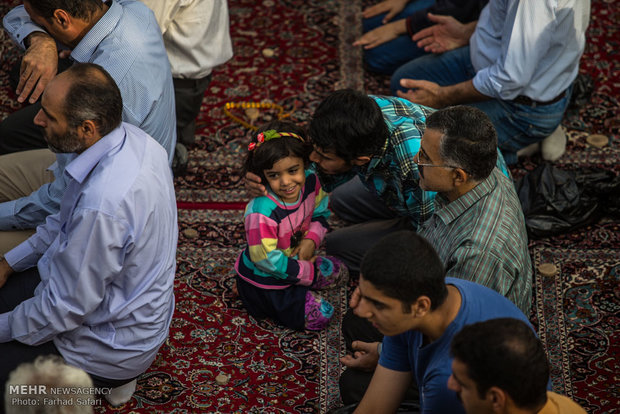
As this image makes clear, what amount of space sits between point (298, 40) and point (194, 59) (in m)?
1.37

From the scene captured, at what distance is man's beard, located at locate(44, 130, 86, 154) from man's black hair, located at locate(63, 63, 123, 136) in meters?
0.05

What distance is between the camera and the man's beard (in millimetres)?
2678

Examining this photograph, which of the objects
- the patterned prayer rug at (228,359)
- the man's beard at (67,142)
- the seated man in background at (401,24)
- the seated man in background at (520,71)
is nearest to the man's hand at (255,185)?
the patterned prayer rug at (228,359)

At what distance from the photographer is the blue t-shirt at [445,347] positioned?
219 cm

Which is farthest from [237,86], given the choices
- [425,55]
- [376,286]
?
[376,286]

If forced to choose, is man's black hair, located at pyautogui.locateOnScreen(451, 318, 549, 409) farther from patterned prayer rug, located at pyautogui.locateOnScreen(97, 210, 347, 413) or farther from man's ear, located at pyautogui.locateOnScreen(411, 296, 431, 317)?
patterned prayer rug, located at pyautogui.locateOnScreen(97, 210, 347, 413)

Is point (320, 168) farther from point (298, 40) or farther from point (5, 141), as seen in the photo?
point (298, 40)

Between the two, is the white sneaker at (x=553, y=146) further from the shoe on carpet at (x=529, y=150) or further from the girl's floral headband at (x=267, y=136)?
the girl's floral headband at (x=267, y=136)

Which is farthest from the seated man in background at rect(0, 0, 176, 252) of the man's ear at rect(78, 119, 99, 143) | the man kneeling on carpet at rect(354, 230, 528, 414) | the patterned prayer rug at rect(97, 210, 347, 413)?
the man kneeling on carpet at rect(354, 230, 528, 414)

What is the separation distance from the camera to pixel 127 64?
319 centimetres

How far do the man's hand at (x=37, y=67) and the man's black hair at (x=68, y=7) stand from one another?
15.5 inches

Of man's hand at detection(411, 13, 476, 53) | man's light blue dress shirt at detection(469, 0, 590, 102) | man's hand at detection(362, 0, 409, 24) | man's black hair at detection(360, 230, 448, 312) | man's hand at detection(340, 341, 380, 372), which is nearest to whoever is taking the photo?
man's black hair at detection(360, 230, 448, 312)

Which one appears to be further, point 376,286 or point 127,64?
point 127,64

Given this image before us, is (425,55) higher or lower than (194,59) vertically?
lower
